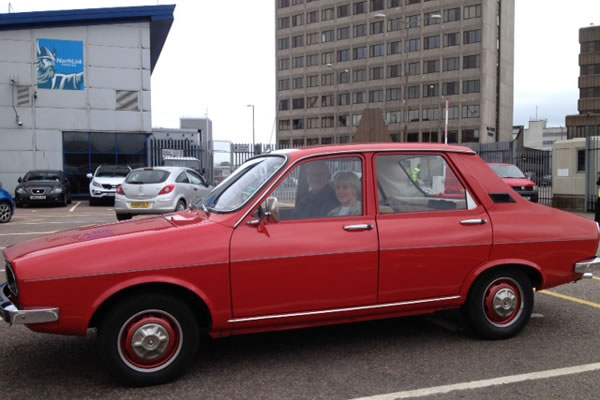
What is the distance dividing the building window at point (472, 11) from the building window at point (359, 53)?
15878 millimetres

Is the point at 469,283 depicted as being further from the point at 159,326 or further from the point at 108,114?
the point at 108,114

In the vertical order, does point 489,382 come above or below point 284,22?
below

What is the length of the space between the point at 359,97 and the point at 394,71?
6704mm

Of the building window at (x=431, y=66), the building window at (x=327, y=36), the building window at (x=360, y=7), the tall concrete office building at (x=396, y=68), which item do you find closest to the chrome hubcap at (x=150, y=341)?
the tall concrete office building at (x=396, y=68)

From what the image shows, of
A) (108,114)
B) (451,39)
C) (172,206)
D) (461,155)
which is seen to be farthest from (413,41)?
(461,155)

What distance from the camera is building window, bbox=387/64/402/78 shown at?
81.8 metres

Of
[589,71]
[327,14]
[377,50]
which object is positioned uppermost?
[327,14]

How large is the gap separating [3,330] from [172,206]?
30.0 ft

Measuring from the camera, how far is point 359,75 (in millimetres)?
85562

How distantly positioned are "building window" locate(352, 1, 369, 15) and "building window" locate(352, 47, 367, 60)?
5.36 meters

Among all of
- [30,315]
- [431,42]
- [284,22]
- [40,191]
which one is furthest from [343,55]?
[30,315]

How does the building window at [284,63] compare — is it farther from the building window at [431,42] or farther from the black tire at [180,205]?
the black tire at [180,205]

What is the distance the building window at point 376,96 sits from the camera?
3297 inches

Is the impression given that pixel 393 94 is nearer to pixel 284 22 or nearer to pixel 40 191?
pixel 284 22
